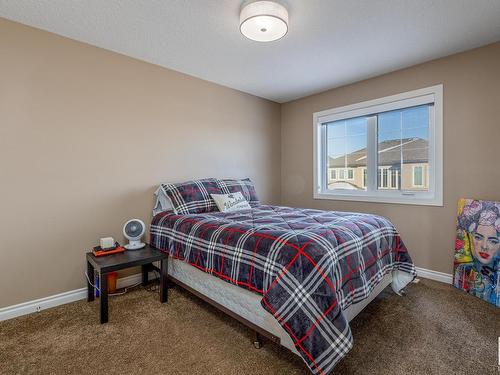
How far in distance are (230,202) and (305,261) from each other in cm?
156

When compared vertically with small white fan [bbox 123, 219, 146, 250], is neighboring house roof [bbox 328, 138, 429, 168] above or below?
above

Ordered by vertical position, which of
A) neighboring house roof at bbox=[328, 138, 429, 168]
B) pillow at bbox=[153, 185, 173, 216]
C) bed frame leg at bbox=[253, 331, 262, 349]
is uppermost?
neighboring house roof at bbox=[328, 138, 429, 168]

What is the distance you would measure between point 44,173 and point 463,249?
3.90m

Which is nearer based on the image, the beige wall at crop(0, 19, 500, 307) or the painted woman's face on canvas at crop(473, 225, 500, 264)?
the beige wall at crop(0, 19, 500, 307)

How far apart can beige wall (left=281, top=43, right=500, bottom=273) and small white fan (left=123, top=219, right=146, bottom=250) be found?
2.65 metres

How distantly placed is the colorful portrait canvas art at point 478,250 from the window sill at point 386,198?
0.85 ft

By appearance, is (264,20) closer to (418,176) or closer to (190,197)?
(190,197)

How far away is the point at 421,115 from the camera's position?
2.95 metres

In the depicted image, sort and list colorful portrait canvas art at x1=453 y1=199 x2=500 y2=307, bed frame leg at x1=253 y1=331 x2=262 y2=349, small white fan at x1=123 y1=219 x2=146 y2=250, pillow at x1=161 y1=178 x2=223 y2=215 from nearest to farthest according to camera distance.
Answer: bed frame leg at x1=253 y1=331 x2=262 y2=349
colorful portrait canvas art at x1=453 y1=199 x2=500 y2=307
small white fan at x1=123 y1=219 x2=146 y2=250
pillow at x1=161 y1=178 x2=223 y2=215

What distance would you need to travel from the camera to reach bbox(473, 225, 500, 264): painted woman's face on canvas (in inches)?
89.5

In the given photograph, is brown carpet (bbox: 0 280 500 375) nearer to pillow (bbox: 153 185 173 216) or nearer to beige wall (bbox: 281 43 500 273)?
beige wall (bbox: 281 43 500 273)

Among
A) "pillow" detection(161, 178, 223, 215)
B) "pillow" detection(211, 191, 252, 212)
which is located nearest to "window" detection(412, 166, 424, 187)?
"pillow" detection(211, 191, 252, 212)

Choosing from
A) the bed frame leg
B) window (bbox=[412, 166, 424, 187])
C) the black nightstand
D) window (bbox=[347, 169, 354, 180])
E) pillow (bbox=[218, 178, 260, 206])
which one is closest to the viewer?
the bed frame leg

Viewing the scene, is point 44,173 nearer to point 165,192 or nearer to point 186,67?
point 165,192
